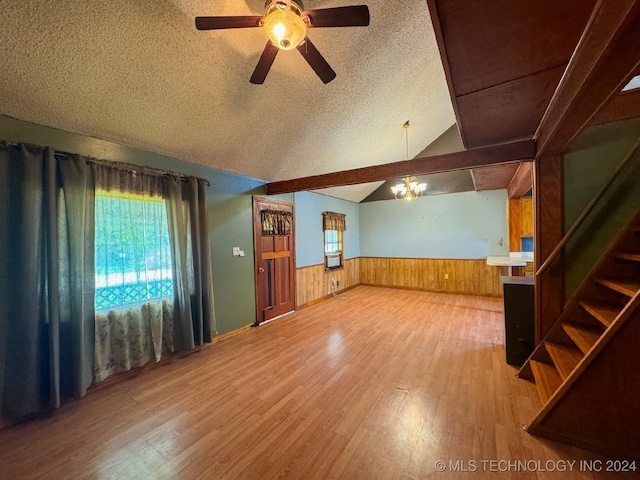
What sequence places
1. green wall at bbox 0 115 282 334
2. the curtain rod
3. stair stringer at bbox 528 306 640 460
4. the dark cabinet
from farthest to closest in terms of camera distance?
green wall at bbox 0 115 282 334 → the dark cabinet → the curtain rod → stair stringer at bbox 528 306 640 460

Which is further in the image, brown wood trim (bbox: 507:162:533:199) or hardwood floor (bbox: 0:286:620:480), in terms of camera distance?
brown wood trim (bbox: 507:162:533:199)

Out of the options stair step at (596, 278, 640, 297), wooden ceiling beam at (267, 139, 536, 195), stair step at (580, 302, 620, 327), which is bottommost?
stair step at (580, 302, 620, 327)

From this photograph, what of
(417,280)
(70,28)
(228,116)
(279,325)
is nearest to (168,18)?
(70,28)

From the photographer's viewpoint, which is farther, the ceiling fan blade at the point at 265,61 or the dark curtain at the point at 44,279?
the dark curtain at the point at 44,279

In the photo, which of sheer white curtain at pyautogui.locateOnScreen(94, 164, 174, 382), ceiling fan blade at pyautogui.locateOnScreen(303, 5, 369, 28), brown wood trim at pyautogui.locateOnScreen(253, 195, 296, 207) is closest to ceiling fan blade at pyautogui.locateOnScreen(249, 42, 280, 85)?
ceiling fan blade at pyautogui.locateOnScreen(303, 5, 369, 28)

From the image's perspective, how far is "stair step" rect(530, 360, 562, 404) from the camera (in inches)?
69.2

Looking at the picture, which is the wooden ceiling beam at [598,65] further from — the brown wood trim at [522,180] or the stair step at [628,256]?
the brown wood trim at [522,180]

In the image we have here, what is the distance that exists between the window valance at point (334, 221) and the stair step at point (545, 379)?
413cm

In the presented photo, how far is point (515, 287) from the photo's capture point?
2502 millimetres

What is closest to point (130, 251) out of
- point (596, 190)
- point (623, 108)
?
point (596, 190)

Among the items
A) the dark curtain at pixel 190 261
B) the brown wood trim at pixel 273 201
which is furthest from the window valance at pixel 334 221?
the dark curtain at pixel 190 261

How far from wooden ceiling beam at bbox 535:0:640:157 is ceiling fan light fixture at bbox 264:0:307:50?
4.24 ft

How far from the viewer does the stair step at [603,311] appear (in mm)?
1611

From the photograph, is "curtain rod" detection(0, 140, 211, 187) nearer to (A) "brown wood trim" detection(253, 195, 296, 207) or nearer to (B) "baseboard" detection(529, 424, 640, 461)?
(A) "brown wood trim" detection(253, 195, 296, 207)
